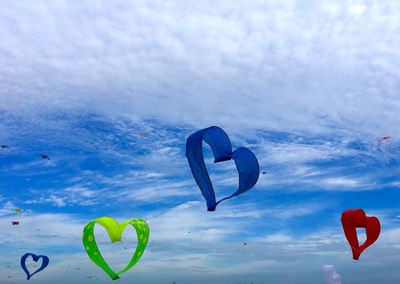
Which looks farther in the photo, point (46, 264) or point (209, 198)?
point (46, 264)

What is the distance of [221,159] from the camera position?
38344 mm

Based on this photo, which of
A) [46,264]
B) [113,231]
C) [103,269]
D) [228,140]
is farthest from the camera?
[46,264]

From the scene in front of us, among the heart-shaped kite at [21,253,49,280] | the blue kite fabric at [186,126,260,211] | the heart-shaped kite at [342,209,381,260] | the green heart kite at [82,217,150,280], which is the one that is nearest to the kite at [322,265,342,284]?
the blue kite fabric at [186,126,260,211]

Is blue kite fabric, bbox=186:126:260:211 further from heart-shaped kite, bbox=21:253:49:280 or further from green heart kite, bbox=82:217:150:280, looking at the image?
heart-shaped kite, bbox=21:253:49:280

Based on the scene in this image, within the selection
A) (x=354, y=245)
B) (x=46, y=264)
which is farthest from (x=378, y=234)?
(x=46, y=264)

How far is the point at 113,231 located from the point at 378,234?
25.0 m

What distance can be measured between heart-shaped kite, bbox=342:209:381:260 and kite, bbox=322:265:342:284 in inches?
557

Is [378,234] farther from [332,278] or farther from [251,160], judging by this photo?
[251,160]

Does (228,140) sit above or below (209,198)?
above

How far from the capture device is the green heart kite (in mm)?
51028

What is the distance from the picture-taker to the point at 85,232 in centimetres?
5334

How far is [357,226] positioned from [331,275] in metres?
15.0

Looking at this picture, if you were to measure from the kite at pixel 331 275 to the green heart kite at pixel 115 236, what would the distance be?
19328 millimetres

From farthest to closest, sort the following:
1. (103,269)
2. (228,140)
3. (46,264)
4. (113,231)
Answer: (46,264)
(103,269)
(113,231)
(228,140)
